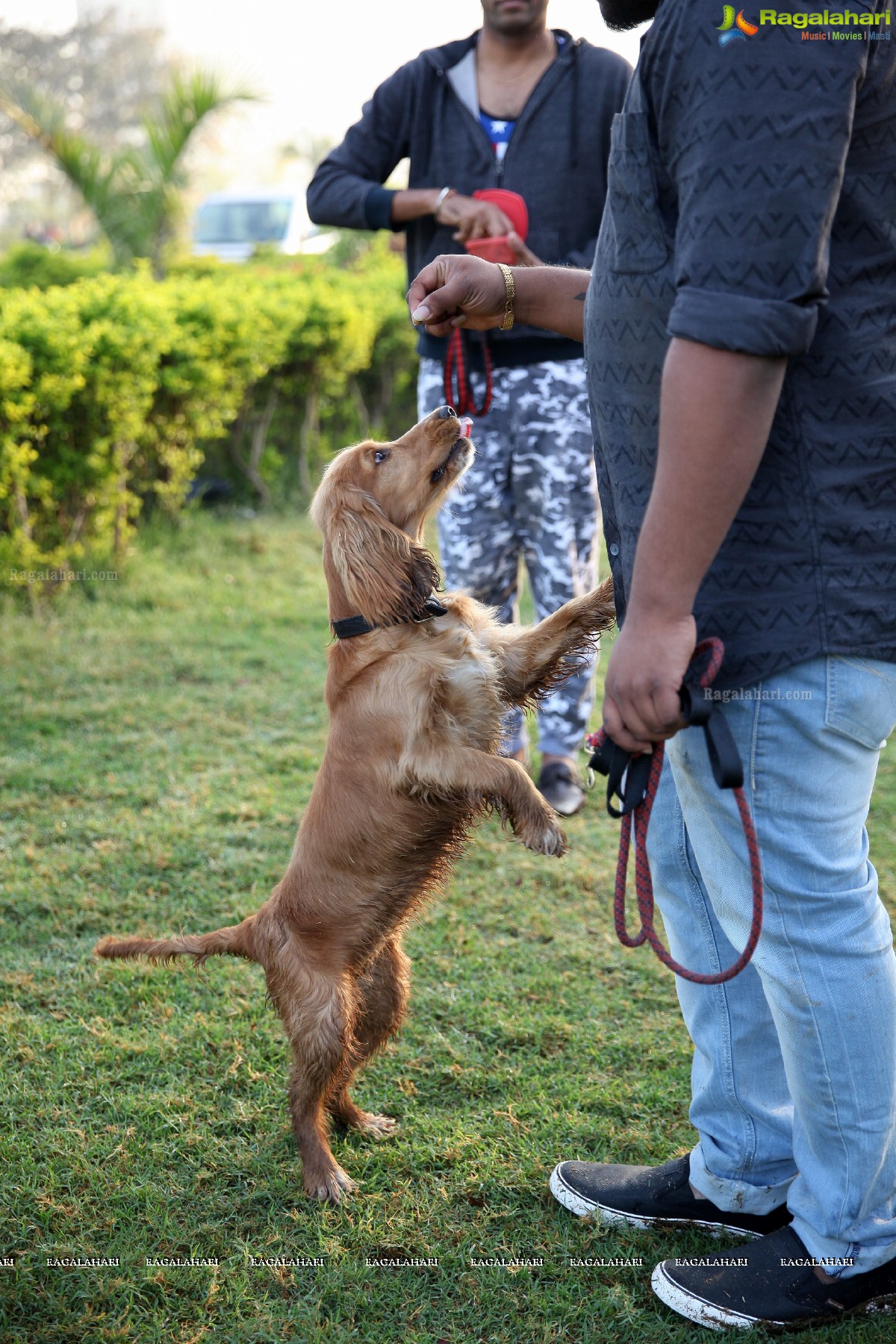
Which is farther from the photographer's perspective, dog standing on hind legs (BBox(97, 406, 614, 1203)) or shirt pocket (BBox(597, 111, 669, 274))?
dog standing on hind legs (BBox(97, 406, 614, 1203))

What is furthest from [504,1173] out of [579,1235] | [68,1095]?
[68,1095]

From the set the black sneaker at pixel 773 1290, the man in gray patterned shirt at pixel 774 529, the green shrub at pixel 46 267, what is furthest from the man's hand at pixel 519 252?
the green shrub at pixel 46 267

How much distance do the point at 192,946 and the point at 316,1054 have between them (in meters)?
0.41

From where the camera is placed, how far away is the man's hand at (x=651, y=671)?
5.36ft

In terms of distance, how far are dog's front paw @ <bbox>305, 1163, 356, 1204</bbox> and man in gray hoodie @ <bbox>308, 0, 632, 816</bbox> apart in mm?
1803

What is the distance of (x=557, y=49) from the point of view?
4.30 meters

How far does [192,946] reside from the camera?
2.76 meters

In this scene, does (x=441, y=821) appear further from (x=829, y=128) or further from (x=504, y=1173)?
(x=829, y=128)

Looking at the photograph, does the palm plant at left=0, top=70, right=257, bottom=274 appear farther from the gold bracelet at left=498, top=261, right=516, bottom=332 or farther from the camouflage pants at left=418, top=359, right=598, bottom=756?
the gold bracelet at left=498, top=261, right=516, bottom=332

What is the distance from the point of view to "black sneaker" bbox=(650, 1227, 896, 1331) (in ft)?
6.86

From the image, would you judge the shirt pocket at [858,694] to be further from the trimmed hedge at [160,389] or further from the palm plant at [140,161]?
the palm plant at [140,161]

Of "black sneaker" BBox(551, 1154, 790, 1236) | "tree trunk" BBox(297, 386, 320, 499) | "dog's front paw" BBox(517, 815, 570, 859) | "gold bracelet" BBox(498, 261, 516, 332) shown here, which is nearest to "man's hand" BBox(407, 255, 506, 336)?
"gold bracelet" BBox(498, 261, 516, 332)

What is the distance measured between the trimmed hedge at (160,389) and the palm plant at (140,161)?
106cm

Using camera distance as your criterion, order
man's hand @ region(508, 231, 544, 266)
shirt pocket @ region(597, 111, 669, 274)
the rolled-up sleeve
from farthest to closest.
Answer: man's hand @ region(508, 231, 544, 266) → shirt pocket @ region(597, 111, 669, 274) → the rolled-up sleeve
